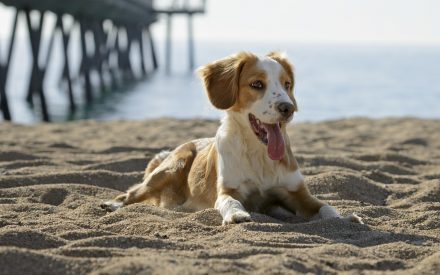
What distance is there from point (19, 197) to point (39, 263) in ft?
8.62

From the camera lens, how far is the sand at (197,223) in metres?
4.32

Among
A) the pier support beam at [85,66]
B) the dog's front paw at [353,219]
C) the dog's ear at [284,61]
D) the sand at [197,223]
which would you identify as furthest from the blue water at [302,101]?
the dog's front paw at [353,219]

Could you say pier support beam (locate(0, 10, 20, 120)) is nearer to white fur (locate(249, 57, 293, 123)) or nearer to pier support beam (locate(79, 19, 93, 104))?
pier support beam (locate(79, 19, 93, 104))

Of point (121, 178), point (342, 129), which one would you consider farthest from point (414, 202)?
point (342, 129)

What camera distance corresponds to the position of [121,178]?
784cm

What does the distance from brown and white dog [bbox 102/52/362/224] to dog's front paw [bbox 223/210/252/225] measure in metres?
0.04

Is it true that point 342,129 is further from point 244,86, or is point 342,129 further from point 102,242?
point 102,242

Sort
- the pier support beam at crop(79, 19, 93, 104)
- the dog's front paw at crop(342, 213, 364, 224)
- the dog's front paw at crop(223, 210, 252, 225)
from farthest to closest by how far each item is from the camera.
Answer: the pier support beam at crop(79, 19, 93, 104)
the dog's front paw at crop(342, 213, 364, 224)
the dog's front paw at crop(223, 210, 252, 225)

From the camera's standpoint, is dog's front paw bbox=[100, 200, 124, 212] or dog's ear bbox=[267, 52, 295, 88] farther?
dog's front paw bbox=[100, 200, 124, 212]

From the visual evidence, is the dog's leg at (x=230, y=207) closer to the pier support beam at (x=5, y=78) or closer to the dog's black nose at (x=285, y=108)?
the dog's black nose at (x=285, y=108)

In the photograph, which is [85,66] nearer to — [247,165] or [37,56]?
[37,56]

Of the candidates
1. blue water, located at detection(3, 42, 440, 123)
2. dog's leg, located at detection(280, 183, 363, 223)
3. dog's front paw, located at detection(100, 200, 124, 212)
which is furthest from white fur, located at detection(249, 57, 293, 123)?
blue water, located at detection(3, 42, 440, 123)

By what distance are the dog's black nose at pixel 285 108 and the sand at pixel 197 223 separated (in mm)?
738

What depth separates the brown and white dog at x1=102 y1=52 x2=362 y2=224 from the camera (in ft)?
18.9
